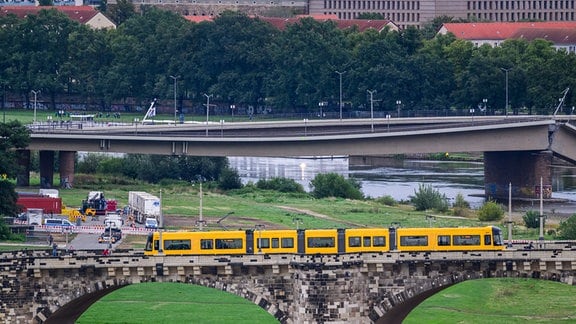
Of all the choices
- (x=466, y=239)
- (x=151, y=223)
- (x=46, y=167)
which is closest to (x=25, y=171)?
(x=46, y=167)

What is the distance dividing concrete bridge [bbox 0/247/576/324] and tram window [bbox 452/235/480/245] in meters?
2.04

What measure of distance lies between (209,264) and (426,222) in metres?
40.0

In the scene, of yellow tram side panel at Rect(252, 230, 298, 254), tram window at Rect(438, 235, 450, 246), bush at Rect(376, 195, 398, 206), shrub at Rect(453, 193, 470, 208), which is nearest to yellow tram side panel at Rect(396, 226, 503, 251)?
tram window at Rect(438, 235, 450, 246)

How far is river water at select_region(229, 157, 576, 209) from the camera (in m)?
161

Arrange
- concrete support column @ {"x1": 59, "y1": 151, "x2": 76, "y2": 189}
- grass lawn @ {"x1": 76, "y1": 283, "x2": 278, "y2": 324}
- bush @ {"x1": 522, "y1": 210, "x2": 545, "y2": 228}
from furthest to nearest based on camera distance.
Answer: concrete support column @ {"x1": 59, "y1": 151, "x2": 76, "y2": 189}, bush @ {"x1": 522, "y1": 210, "x2": 545, "y2": 228}, grass lawn @ {"x1": 76, "y1": 283, "x2": 278, "y2": 324}

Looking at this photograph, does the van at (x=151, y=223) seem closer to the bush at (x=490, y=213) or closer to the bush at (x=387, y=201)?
the bush at (x=490, y=213)

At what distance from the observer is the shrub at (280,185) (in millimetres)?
158250

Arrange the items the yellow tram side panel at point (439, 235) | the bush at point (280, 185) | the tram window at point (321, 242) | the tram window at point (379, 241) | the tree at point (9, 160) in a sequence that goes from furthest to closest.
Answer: the bush at point (280, 185)
the tree at point (9, 160)
the tram window at point (379, 241)
the tram window at point (321, 242)
the yellow tram side panel at point (439, 235)

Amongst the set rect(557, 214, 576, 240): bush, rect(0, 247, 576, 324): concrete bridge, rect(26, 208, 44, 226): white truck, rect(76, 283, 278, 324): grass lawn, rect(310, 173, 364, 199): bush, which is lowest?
rect(76, 283, 278, 324): grass lawn

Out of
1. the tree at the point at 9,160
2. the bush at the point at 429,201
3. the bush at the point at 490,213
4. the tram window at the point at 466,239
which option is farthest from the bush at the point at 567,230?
the tree at the point at 9,160

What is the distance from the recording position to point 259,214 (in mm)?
135125

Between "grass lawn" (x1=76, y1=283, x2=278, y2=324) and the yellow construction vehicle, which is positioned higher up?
the yellow construction vehicle

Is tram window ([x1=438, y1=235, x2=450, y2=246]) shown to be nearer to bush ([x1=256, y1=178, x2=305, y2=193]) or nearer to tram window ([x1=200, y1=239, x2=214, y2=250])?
tram window ([x1=200, y1=239, x2=214, y2=250])

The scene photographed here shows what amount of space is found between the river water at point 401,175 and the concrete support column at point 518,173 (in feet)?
4.40
